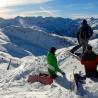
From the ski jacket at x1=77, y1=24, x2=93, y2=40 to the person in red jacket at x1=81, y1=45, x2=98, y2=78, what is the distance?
20.9 feet

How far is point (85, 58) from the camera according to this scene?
48.2ft

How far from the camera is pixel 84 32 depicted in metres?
21.0

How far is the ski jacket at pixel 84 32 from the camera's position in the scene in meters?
20.9

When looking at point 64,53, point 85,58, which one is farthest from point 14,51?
point 85,58

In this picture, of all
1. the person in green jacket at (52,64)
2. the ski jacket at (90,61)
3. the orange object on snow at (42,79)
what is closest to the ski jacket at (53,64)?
the person in green jacket at (52,64)

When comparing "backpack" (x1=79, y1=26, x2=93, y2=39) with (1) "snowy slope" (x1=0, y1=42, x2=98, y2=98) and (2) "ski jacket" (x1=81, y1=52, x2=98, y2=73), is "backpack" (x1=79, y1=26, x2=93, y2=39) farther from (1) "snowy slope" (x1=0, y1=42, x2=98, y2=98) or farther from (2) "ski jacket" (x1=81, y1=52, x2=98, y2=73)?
(2) "ski jacket" (x1=81, y1=52, x2=98, y2=73)

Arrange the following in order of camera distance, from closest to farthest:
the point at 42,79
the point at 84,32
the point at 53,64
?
the point at 53,64
the point at 42,79
the point at 84,32

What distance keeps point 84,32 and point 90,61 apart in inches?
258

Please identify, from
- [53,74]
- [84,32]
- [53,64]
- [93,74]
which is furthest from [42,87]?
[84,32]

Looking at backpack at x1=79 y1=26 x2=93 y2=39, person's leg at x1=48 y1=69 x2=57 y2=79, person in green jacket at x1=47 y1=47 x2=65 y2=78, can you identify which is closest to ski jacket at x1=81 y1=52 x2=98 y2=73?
person in green jacket at x1=47 y1=47 x2=65 y2=78

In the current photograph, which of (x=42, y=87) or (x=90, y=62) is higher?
(x=90, y=62)

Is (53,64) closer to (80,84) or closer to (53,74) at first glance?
(53,74)

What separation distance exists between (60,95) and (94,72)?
1.69 m

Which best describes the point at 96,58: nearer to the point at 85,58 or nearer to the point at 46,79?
the point at 85,58
